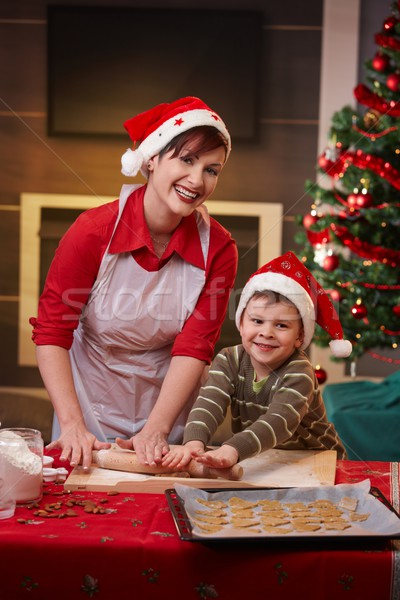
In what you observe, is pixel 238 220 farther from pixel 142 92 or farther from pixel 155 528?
pixel 155 528

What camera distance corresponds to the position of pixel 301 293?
1.65 metres

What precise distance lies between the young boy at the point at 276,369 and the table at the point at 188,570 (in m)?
0.45

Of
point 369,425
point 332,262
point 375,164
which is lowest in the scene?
point 369,425

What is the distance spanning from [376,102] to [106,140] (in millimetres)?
1888

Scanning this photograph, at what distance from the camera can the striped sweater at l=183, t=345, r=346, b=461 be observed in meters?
1.52

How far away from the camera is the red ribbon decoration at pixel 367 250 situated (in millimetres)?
3371

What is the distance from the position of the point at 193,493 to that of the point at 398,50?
2671 millimetres

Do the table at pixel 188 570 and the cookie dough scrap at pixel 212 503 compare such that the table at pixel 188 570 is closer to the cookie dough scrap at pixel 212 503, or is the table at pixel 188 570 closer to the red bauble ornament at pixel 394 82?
the cookie dough scrap at pixel 212 503

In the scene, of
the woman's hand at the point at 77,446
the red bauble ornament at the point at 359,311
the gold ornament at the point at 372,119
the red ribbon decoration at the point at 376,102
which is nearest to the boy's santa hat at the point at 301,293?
the woman's hand at the point at 77,446

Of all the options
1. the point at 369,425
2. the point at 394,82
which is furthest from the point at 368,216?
the point at 369,425

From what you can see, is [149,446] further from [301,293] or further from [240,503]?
[301,293]

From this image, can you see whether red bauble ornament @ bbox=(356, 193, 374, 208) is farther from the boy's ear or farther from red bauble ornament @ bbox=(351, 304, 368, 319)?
the boy's ear

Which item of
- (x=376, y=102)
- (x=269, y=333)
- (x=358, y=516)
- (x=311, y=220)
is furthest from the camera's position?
(x=311, y=220)

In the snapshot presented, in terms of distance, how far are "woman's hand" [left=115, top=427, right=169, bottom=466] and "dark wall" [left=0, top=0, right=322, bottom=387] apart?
3.32 meters
